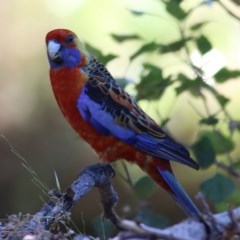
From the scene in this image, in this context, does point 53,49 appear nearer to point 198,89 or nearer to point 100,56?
point 100,56

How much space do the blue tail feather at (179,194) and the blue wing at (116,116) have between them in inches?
2.4

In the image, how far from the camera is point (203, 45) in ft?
10.9

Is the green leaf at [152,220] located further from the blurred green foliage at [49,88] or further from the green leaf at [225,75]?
the blurred green foliage at [49,88]

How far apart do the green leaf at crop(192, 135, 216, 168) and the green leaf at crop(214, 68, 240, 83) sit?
222 millimetres

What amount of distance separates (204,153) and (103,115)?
393mm

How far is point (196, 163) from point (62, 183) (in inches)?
87.6

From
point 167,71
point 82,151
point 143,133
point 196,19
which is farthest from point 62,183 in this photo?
point 143,133

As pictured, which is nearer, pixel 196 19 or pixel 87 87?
pixel 87 87

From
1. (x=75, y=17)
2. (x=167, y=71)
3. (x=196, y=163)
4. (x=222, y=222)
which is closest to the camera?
(x=222, y=222)

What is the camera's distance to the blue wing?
3.40 meters

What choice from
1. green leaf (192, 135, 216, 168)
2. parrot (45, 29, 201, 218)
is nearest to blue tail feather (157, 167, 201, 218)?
parrot (45, 29, 201, 218)

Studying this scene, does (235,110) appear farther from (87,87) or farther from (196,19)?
(87,87)

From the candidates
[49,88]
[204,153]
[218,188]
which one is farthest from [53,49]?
[49,88]

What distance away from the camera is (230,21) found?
553 cm
